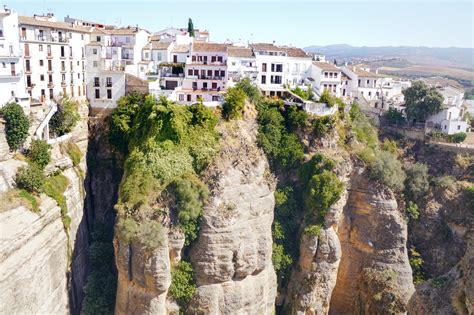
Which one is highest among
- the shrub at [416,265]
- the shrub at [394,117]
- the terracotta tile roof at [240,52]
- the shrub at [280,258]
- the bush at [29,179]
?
the terracotta tile roof at [240,52]

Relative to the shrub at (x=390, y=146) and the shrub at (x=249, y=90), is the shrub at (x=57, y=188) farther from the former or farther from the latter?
the shrub at (x=390, y=146)

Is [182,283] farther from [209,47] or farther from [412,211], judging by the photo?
[209,47]

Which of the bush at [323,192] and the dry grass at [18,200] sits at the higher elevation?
the dry grass at [18,200]

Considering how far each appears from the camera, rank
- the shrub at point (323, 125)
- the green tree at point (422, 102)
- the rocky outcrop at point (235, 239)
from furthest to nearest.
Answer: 1. the green tree at point (422, 102)
2. the shrub at point (323, 125)
3. the rocky outcrop at point (235, 239)

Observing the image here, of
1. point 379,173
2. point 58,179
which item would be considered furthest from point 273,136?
point 58,179

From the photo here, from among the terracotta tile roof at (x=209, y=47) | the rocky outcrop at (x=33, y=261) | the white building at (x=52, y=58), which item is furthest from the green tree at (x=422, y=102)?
the rocky outcrop at (x=33, y=261)

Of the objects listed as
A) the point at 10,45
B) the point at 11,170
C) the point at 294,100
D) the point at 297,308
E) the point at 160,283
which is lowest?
the point at 297,308

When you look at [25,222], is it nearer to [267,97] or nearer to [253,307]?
[253,307]
